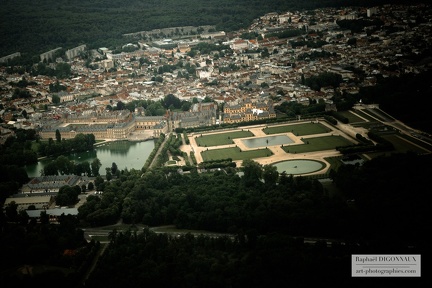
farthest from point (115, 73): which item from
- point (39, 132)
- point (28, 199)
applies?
point (28, 199)

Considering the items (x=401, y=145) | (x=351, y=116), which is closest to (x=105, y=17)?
(x=351, y=116)

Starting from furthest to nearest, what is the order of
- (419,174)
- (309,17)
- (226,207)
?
(309,17) < (419,174) < (226,207)

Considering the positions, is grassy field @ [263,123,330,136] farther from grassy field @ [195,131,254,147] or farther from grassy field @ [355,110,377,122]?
grassy field @ [355,110,377,122]

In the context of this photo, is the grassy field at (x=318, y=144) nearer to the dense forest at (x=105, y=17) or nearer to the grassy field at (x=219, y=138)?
the grassy field at (x=219, y=138)

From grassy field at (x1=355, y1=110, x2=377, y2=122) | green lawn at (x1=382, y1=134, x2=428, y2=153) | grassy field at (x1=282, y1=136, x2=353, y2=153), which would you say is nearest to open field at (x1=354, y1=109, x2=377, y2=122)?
grassy field at (x1=355, y1=110, x2=377, y2=122)

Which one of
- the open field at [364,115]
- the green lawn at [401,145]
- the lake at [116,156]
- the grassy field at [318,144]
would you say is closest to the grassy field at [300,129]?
the grassy field at [318,144]

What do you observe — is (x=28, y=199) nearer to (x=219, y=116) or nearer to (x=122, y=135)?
(x=122, y=135)
